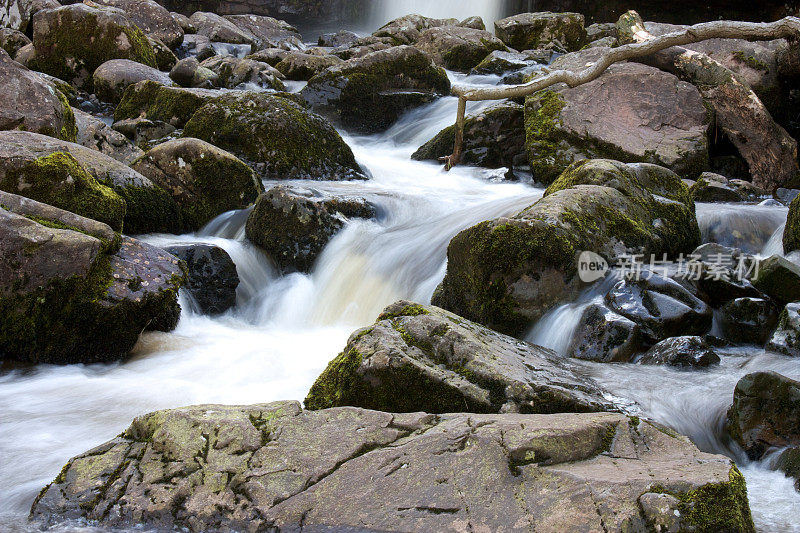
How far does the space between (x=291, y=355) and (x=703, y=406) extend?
2916 millimetres

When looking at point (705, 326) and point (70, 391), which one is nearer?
point (70, 391)

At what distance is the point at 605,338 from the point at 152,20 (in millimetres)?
17628

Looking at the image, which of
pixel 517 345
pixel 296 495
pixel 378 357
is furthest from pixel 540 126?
pixel 296 495

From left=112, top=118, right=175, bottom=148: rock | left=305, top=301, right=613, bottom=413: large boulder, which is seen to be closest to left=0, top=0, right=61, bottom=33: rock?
left=112, top=118, right=175, bottom=148: rock

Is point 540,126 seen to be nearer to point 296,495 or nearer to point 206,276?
point 206,276

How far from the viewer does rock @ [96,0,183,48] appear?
17938 millimetres

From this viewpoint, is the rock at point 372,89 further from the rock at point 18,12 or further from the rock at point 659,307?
the rock at point 18,12

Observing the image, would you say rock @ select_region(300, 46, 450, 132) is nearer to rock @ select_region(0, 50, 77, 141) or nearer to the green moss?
rock @ select_region(0, 50, 77, 141)

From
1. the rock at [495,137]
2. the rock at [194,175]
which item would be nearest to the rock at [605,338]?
the rock at [194,175]

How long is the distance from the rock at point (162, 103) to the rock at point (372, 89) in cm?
221

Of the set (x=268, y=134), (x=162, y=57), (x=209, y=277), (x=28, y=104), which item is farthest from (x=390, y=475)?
(x=162, y=57)

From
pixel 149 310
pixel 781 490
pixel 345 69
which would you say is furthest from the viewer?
pixel 345 69

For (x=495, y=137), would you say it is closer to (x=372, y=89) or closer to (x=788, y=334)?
(x=372, y=89)

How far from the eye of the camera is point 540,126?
862 cm
